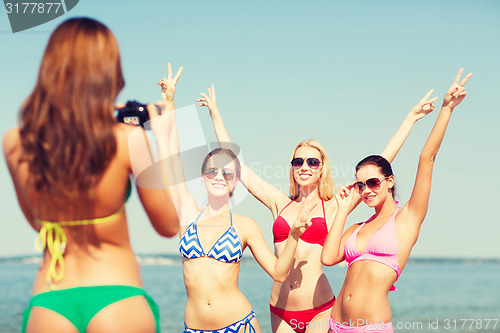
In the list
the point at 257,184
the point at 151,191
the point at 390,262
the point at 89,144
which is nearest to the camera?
the point at 89,144

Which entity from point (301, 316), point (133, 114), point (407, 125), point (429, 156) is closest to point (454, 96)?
point (429, 156)

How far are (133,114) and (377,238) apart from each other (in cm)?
325

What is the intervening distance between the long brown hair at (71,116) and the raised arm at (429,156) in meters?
3.49

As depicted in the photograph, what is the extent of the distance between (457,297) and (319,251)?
1335 inches

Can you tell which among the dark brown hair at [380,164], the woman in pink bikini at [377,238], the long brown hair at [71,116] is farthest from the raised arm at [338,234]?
the long brown hair at [71,116]

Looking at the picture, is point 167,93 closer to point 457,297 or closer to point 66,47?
point 66,47

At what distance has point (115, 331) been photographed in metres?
2.75

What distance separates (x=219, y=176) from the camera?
5750 mm

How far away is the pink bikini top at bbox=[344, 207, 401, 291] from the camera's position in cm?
545

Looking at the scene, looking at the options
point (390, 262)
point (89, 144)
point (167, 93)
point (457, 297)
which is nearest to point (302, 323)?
point (390, 262)

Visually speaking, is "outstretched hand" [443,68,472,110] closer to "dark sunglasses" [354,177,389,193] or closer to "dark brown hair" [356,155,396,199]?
"dark brown hair" [356,155,396,199]

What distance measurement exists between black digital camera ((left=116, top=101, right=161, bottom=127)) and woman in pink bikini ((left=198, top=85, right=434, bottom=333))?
348cm

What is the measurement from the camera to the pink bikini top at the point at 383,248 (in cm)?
545

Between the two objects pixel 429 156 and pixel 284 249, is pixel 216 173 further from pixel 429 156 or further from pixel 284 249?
pixel 429 156
